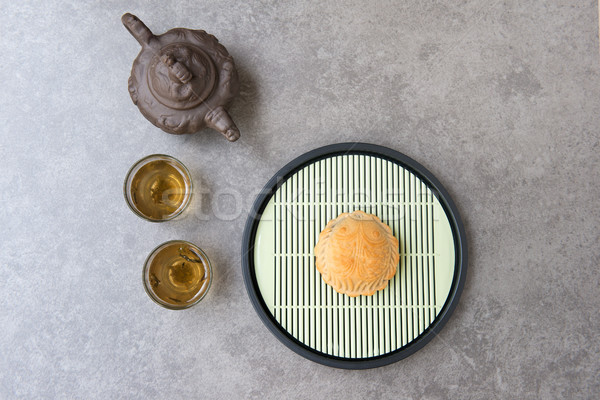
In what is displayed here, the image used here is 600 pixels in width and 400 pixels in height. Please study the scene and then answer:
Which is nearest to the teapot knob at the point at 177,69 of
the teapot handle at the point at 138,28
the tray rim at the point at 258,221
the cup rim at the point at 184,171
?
the teapot handle at the point at 138,28

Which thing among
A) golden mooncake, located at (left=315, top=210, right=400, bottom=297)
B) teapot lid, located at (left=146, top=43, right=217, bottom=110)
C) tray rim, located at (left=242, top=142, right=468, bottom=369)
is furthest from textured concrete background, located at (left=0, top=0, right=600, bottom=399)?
golden mooncake, located at (left=315, top=210, right=400, bottom=297)

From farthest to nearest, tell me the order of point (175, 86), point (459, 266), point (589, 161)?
point (589, 161) → point (459, 266) → point (175, 86)

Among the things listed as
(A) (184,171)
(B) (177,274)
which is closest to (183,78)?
(A) (184,171)

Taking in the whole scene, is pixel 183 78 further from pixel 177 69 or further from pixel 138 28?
pixel 138 28

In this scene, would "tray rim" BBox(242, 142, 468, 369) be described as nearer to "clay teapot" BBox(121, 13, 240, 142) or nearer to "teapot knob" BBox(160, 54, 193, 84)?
"clay teapot" BBox(121, 13, 240, 142)

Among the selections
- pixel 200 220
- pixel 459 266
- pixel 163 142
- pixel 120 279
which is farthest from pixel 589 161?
pixel 120 279

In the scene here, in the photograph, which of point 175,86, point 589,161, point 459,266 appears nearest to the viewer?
point 175,86

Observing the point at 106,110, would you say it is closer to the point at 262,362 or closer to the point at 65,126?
the point at 65,126

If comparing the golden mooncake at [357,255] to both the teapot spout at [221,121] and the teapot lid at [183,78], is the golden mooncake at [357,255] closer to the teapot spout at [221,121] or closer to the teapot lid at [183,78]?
the teapot spout at [221,121]
